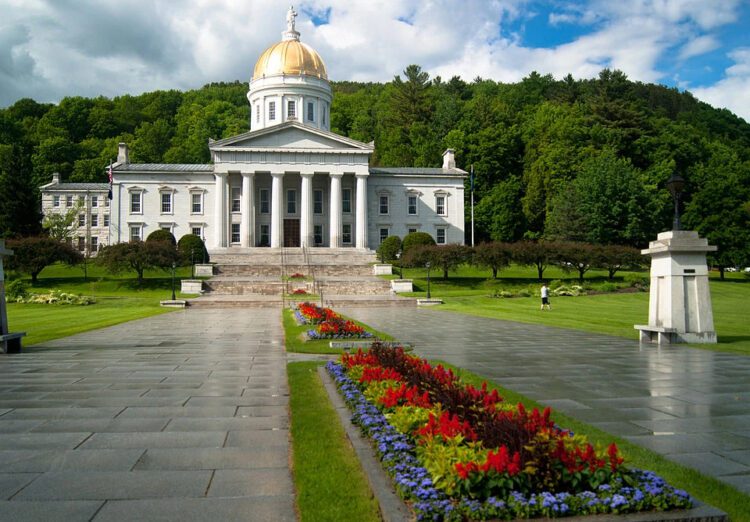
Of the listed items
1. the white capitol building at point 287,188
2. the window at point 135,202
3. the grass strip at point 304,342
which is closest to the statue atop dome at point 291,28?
the white capitol building at point 287,188

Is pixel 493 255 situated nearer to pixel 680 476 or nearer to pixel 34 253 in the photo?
pixel 34 253

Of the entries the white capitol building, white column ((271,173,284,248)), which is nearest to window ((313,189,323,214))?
the white capitol building

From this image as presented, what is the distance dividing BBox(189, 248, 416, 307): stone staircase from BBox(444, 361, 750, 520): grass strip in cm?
2848

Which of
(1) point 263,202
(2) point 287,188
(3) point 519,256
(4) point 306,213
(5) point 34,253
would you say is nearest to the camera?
(5) point 34,253

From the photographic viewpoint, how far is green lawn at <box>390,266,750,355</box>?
21453 millimetres

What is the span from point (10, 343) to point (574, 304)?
29236 millimetres

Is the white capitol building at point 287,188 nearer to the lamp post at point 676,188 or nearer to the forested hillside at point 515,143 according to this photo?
the forested hillside at point 515,143

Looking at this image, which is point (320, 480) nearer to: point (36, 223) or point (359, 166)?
point (359, 166)

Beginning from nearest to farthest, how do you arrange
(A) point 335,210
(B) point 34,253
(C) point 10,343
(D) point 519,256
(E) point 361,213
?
(C) point 10,343, (B) point 34,253, (D) point 519,256, (A) point 335,210, (E) point 361,213

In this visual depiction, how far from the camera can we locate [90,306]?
117 ft

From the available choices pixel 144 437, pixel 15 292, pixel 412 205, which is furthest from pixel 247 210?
pixel 144 437

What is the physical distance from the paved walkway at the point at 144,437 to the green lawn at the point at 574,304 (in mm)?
12810

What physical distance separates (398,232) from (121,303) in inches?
1494

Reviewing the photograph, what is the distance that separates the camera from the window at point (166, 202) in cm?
6669
